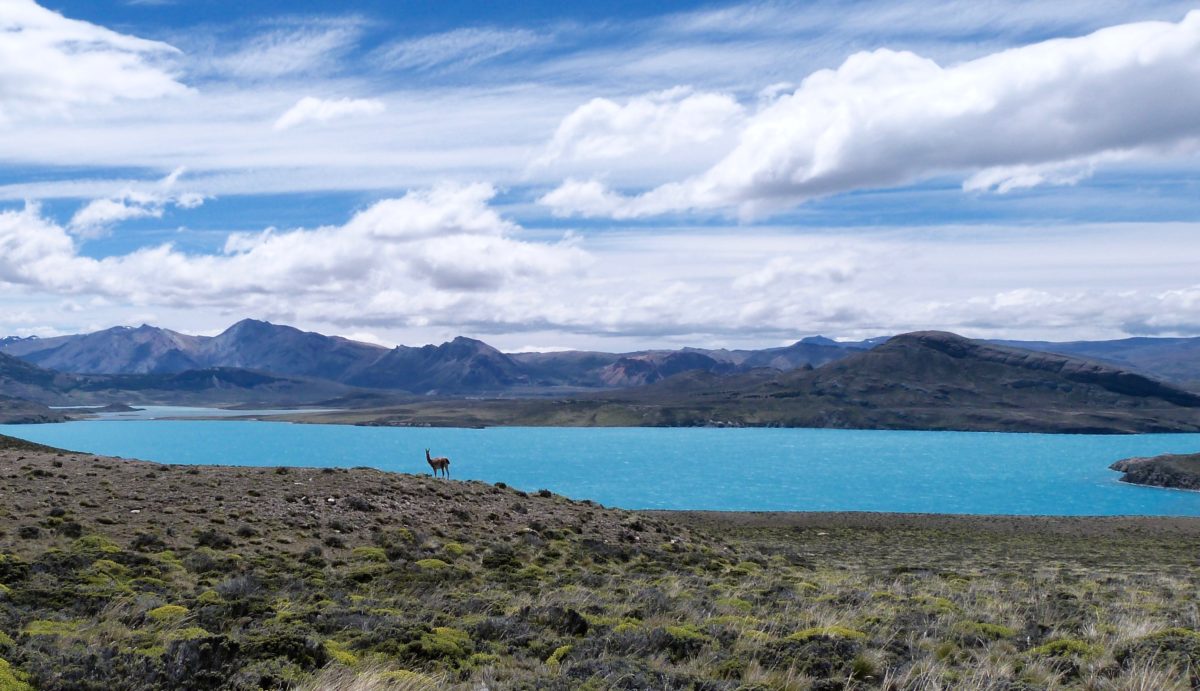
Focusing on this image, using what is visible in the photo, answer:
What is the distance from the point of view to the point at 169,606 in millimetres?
14117

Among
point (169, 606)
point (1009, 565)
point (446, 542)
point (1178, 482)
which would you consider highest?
point (169, 606)

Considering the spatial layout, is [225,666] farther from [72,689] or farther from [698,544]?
[698,544]

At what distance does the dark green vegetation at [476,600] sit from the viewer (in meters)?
10.4

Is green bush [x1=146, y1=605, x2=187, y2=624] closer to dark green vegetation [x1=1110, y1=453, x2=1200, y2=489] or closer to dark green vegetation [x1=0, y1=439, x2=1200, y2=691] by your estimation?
dark green vegetation [x1=0, y1=439, x2=1200, y2=691]

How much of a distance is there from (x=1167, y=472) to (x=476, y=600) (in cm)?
18666

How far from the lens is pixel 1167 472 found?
535ft

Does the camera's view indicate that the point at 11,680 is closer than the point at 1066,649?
Yes

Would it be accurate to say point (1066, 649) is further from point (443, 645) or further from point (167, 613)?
point (167, 613)

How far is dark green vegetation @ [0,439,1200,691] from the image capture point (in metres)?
10.4

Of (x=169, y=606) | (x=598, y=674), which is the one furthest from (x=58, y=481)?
(x=598, y=674)

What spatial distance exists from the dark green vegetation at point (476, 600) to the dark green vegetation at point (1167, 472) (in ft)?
487

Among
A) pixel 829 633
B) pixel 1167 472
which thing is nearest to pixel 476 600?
pixel 829 633

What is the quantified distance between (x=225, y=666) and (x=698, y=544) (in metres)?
26.4

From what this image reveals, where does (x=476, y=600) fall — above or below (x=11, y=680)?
below
